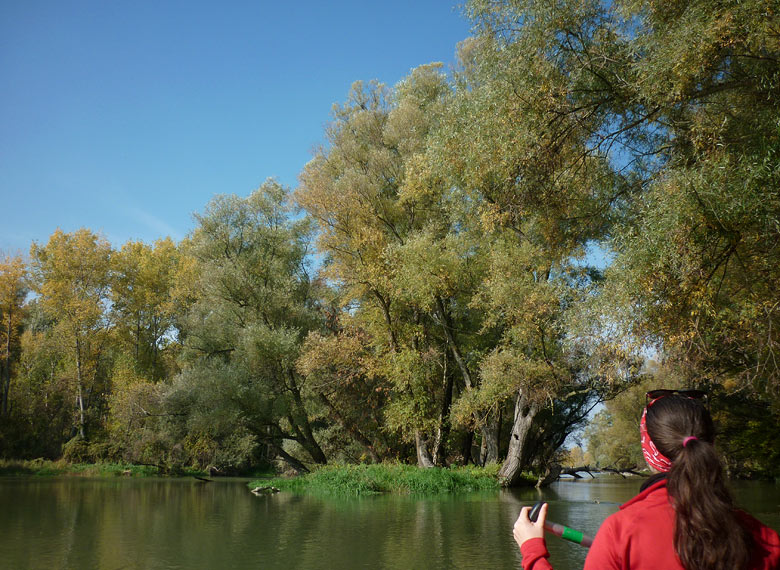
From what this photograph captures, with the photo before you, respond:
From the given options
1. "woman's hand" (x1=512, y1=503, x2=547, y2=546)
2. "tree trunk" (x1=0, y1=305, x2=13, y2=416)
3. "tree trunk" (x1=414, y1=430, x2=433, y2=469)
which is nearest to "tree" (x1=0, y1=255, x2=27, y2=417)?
"tree trunk" (x1=0, y1=305, x2=13, y2=416)

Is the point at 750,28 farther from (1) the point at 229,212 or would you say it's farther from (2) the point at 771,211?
(1) the point at 229,212

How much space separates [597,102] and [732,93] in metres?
1.93

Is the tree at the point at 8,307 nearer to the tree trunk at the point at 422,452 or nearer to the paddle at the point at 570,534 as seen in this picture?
the tree trunk at the point at 422,452

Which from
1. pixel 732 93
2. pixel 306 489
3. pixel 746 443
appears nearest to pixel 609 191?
pixel 732 93

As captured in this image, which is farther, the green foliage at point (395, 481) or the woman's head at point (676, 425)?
the green foliage at point (395, 481)

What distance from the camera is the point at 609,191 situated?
38.0 feet

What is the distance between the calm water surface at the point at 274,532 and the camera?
6.68 m

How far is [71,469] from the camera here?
27562 millimetres

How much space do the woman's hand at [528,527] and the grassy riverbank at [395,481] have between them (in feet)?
51.1

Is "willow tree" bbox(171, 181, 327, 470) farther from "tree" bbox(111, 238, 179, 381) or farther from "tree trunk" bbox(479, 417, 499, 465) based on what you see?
"tree" bbox(111, 238, 179, 381)

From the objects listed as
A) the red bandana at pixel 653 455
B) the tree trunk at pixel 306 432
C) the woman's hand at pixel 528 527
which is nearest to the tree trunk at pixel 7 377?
the tree trunk at pixel 306 432

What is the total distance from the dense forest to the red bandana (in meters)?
5.89

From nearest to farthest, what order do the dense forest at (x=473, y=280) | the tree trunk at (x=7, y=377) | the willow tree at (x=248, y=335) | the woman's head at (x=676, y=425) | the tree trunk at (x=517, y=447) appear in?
the woman's head at (x=676, y=425), the dense forest at (x=473, y=280), the tree trunk at (x=517, y=447), the willow tree at (x=248, y=335), the tree trunk at (x=7, y=377)

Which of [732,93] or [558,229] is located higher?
[732,93]
